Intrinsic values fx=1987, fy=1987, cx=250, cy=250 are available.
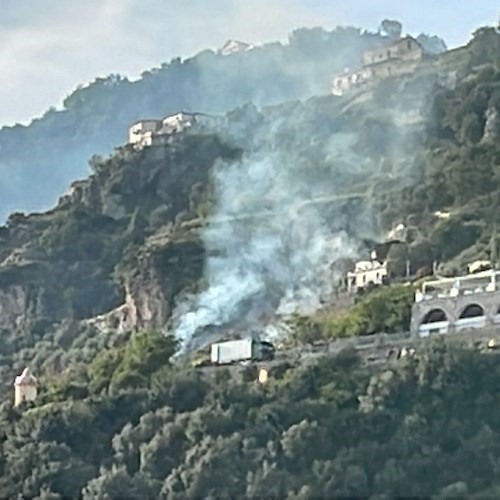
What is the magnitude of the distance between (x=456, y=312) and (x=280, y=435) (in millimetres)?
7859

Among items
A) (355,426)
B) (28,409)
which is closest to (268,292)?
(28,409)

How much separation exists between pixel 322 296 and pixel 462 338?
1538 centimetres

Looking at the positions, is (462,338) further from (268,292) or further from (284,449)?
(268,292)

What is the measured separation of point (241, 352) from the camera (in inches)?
1964

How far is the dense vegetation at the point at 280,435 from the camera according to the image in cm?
4109

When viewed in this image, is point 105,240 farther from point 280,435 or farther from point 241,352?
point 280,435

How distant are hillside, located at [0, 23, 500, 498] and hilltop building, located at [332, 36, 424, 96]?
2984mm

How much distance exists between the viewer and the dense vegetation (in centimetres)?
4109

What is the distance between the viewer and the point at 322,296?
61531 mm

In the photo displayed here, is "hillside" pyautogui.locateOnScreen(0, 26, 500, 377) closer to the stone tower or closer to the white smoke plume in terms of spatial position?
the white smoke plume

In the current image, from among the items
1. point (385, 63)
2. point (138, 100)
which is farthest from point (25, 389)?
point (138, 100)

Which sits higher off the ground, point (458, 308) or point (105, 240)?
point (105, 240)

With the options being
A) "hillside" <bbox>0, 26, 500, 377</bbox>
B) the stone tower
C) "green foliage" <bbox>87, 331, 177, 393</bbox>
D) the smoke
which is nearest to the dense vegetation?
"green foliage" <bbox>87, 331, 177, 393</bbox>

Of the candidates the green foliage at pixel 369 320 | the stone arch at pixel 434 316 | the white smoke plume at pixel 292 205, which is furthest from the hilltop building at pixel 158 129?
the stone arch at pixel 434 316
